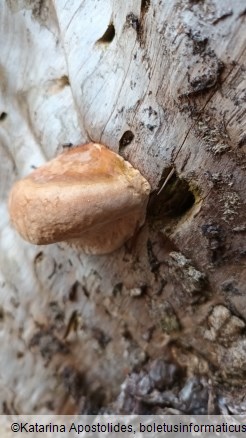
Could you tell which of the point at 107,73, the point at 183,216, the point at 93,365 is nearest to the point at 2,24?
the point at 107,73

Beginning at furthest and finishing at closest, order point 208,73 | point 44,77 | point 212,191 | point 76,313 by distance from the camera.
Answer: point 76,313
point 44,77
point 212,191
point 208,73

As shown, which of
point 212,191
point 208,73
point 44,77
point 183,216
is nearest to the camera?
point 208,73

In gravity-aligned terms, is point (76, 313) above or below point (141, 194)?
below

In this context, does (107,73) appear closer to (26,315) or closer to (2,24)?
(2,24)
